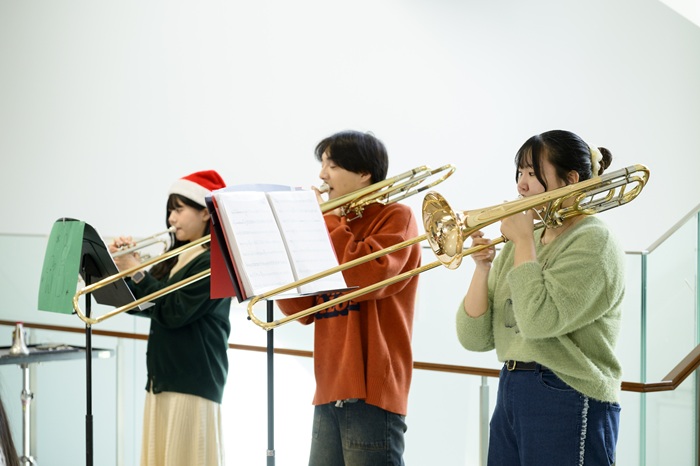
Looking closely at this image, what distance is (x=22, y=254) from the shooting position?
13.2 feet

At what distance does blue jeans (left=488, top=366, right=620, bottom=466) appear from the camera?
168 centimetres

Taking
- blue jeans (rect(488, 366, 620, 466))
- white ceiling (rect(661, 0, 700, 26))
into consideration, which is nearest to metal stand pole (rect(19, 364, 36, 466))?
blue jeans (rect(488, 366, 620, 466))

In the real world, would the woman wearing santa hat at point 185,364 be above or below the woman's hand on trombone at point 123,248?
below

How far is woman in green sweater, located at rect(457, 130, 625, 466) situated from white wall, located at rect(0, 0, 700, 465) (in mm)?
1323

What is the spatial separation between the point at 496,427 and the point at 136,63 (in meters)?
4.60

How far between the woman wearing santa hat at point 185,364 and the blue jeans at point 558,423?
1179 millimetres

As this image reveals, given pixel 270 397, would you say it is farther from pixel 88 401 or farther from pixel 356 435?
pixel 88 401

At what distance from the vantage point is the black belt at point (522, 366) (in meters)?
1.73

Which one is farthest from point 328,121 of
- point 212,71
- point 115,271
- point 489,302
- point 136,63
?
point 489,302

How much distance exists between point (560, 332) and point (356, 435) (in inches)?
25.6

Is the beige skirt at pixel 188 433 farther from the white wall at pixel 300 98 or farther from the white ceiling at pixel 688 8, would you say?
the white ceiling at pixel 688 8

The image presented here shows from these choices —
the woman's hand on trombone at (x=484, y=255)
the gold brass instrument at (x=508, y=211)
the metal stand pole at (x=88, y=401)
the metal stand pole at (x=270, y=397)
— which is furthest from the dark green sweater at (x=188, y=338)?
the woman's hand on trombone at (x=484, y=255)

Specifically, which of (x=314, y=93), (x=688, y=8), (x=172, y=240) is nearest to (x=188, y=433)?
(x=172, y=240)

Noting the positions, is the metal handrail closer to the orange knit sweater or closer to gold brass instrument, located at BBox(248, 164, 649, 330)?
the orange knit sweater
